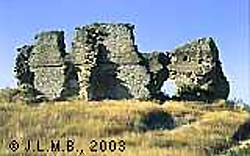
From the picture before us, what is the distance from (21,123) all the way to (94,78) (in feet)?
50.1

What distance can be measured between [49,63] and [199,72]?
9.02 m

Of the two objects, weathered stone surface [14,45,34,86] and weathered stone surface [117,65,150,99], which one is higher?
weathered stone surface [14,45,34,86]


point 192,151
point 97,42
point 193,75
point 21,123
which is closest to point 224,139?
point 192,151

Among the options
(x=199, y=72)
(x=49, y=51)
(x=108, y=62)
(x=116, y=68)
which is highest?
(x=49, y=51)

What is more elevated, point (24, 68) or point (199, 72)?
point (24, 68)

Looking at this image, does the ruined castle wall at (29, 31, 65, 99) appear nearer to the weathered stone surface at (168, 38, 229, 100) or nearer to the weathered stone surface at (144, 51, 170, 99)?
the weathered stone surface at (144, 51, 170, 99)

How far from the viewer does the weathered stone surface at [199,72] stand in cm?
3703

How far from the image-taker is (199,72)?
3716cm

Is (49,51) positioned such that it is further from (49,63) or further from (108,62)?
(108,62)

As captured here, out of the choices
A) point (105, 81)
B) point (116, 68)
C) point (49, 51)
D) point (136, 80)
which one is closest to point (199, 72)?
point (136, 80)

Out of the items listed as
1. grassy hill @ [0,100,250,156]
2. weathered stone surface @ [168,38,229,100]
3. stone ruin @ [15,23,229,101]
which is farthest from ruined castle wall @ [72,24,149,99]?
grassy hill @ [0,100,250,156]

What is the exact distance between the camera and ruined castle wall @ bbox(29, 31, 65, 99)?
39.3m

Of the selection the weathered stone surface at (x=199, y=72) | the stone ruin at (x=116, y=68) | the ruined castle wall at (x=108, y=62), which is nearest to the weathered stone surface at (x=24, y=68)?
the stone ruin at (x=116, y=68)

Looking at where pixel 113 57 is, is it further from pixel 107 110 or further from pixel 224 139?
Result: pixel 224 139
